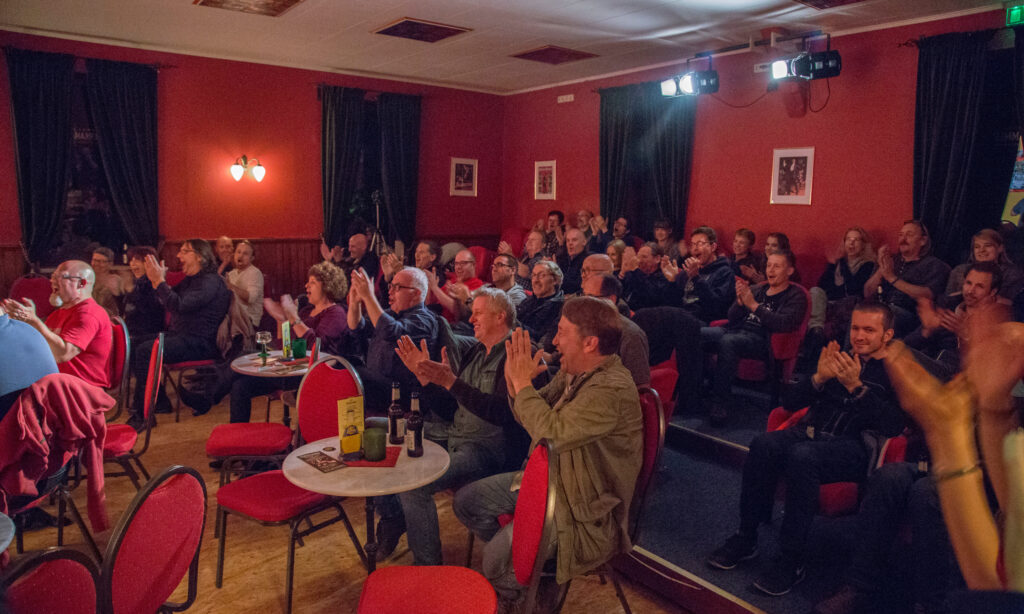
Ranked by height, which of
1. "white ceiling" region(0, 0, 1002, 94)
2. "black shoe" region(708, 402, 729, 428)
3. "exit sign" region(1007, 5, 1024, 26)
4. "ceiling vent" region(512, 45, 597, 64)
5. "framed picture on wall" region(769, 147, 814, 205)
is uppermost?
"ceiling vent" region(512, 45, 597, 64)

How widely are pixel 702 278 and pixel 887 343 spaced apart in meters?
3.09

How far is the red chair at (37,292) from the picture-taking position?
247 inches

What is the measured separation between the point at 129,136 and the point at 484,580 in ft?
24.5

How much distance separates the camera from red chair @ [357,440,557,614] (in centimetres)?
201

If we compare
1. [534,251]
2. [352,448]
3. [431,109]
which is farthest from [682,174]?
[352,448]

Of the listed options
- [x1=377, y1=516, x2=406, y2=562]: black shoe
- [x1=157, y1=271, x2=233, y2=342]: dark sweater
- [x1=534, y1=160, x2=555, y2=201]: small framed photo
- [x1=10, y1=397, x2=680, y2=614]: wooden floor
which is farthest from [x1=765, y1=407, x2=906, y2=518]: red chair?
[x1=534, y1=160, x2=555, y2=201]: small framed photo

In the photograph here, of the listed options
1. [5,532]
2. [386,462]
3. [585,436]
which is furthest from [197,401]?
[585,436]

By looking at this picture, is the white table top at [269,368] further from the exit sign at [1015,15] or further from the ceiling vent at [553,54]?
the exit sign at [1015,15]

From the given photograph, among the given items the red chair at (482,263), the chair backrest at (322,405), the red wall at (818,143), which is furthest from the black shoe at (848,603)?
the red chair at (482,263)

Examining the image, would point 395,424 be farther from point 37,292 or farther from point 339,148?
point 339,148

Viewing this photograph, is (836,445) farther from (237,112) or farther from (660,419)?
(237,112)

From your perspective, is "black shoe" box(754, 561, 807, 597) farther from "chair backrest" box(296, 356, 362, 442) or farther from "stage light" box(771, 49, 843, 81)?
"stage light" box(771, 49, 843, 81)

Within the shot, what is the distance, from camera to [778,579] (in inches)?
116

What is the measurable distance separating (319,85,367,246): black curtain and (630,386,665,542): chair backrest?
24.0 feet
